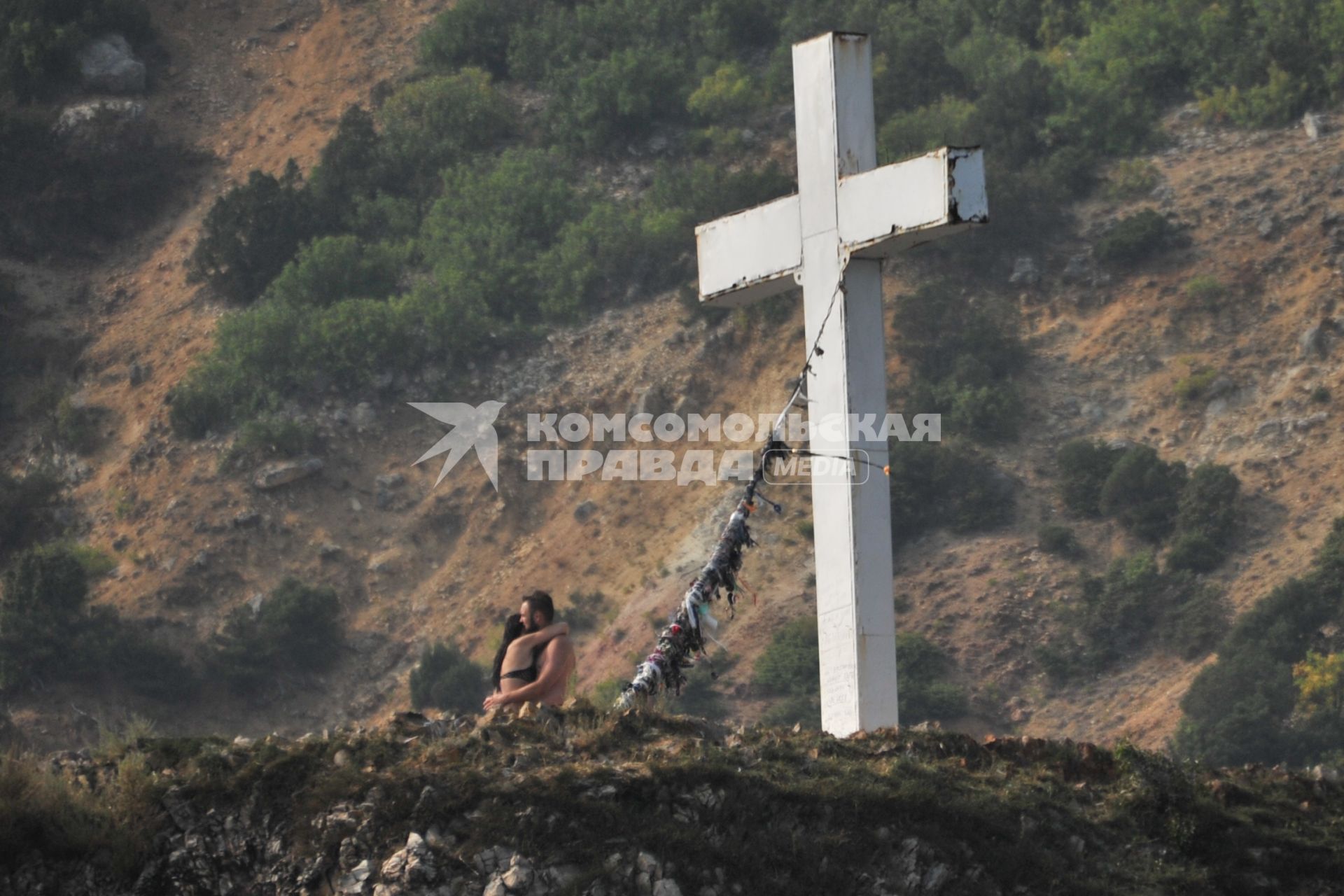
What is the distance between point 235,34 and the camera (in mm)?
42750

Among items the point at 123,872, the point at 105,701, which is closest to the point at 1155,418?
the point at 105,701

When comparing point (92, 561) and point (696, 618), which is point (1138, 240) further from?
point (696, 618)

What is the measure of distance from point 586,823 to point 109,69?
37.5m

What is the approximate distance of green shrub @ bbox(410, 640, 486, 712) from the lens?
27188 mm

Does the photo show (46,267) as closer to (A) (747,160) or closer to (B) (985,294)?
(A) (747,160)

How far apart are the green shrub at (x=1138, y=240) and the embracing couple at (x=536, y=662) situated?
26.5 metres

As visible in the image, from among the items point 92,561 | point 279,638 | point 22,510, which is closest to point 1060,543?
point 279,638

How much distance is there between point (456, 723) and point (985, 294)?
2743cm

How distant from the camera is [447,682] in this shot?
2723 cm

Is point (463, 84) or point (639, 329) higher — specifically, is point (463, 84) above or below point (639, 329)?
above

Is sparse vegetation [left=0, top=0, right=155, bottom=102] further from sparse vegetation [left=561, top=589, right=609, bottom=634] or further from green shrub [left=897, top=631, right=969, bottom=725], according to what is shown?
green shrub [left=897, top=631, right=969, bottom=725]

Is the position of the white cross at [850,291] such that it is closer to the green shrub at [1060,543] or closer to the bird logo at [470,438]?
the green shrub at [1060,543]

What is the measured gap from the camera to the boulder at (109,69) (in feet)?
133

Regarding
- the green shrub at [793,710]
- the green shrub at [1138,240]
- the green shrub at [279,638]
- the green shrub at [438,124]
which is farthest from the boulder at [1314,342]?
the green shrub at [438,124]
